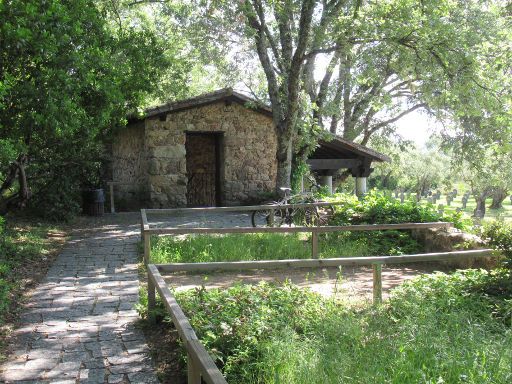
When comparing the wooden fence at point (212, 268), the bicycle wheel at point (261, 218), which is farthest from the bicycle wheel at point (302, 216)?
the wooden fence at point (212, 268)

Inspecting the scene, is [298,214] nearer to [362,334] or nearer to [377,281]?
[377,281]

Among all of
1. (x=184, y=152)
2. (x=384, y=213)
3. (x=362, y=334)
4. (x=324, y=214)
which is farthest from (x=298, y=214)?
(x=362, y=334)

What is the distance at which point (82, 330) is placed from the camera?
4875 mm

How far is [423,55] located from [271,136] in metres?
6.09

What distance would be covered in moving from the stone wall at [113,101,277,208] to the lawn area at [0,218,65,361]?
3849 millimetres

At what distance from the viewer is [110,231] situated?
11.2 meters

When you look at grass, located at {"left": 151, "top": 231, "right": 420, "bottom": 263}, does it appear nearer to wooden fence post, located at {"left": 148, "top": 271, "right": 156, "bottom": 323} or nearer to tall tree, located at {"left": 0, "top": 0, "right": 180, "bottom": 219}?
wooden fence post, located at {"left": 148, "top": 271, "right": 156, "bottom": 323}

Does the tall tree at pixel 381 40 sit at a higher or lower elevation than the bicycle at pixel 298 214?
higher

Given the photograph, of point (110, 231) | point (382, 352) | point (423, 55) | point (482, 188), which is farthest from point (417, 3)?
point (482, 188)

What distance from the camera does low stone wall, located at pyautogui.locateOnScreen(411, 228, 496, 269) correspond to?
738cm

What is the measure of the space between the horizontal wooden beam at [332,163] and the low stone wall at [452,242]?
7.34 m

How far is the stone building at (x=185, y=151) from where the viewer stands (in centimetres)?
1483

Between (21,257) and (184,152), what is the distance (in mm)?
7526

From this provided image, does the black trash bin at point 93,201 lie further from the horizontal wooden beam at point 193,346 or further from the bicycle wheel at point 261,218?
the horizontal wooden beam at point 193,346
